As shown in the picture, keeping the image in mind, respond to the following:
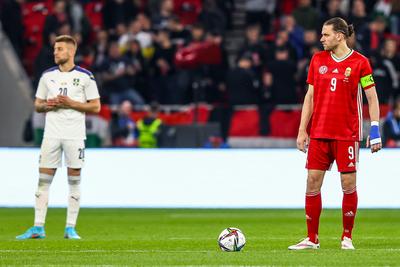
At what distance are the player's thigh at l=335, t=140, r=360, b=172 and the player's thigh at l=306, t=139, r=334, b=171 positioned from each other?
4.2 inches

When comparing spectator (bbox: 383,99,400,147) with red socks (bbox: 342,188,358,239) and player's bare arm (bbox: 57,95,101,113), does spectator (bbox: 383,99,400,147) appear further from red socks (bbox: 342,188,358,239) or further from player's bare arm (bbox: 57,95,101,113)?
red socks (bbox: 342,188,358,239)

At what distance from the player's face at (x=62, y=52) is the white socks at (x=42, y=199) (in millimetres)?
1295

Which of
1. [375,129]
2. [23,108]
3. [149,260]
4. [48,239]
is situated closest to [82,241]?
[48,239]

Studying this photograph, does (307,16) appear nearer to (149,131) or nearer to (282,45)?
(282,45)

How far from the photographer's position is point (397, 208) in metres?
19.9

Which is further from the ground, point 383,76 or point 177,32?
point 177,32

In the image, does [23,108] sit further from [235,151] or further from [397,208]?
[397,208]

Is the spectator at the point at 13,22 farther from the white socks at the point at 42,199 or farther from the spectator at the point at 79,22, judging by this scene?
the white socks at the point at 42,199

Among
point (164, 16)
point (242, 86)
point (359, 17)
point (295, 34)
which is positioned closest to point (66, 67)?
point (242, 86)

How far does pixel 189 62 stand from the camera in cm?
2428

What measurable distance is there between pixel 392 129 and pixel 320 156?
992cm

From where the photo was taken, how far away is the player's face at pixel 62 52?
45.9 ft

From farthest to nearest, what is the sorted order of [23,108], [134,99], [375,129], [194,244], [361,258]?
1. [23,108]
2. [134,99]
3. [194,244]
4. [375,129]
5. [361,258]

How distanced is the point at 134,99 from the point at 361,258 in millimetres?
Result: 13702
